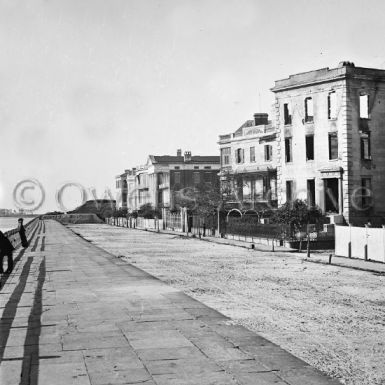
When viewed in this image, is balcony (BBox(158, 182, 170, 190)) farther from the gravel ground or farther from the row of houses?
the gravel ground

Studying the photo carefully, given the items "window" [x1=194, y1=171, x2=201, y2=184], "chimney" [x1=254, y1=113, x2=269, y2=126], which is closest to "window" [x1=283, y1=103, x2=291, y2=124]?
"chimney" [x1=254, y1=113, x2=269, y2=126]

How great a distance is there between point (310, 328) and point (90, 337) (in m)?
4.27

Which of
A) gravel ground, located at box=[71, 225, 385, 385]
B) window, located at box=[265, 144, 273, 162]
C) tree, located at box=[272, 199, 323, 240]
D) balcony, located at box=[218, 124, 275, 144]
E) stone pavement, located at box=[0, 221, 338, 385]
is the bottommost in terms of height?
gravel ground, located at box=[71, 225, 385, 385]

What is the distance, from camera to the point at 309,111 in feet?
147

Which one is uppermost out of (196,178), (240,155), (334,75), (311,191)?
(334,75)

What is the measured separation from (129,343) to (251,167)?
51632 millimetres

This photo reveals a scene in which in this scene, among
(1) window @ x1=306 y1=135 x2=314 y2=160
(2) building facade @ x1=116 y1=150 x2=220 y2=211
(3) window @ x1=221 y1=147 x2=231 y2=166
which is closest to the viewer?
(1) window @ x1=306 y1=135 x2=314 y2=160

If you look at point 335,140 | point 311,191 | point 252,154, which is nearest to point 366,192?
point 311,191

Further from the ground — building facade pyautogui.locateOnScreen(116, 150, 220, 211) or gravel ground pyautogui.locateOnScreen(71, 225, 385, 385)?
building facade pyautogui.locateOnScreen(116, 150, 220, 211)

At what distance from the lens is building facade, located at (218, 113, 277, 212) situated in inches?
2256

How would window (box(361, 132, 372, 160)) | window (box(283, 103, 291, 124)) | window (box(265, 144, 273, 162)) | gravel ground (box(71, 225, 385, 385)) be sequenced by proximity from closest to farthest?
1. gravel ground (box(71, 225, 385, 385))
2. window (box(361, 132, 372, 160))
3. window (box(283, 103, 291, 124))
4. window (box(265, 144, 273, 162))

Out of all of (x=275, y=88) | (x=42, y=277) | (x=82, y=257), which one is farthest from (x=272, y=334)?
(x=275, y=88)

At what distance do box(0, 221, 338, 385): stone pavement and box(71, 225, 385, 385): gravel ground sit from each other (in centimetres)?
59

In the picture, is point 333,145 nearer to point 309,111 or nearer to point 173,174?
point 309,111
